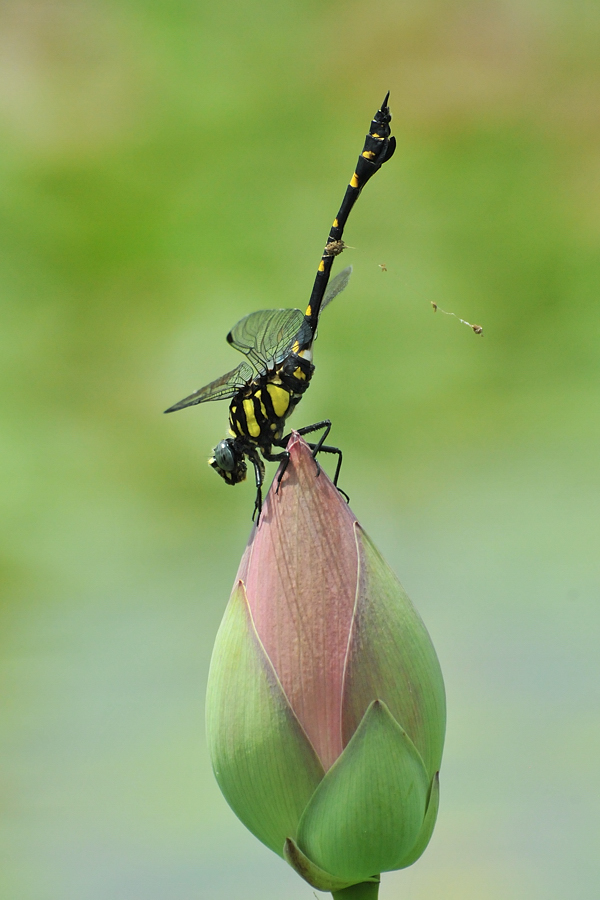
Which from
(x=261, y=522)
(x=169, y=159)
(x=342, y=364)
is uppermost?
(x=169, y=159)

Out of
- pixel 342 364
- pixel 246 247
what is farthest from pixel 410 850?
pixel 246 247

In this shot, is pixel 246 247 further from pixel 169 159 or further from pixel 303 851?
pixel 303 851

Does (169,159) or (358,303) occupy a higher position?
(169,159)

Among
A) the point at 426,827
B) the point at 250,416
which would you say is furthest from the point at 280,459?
the point at 426,827

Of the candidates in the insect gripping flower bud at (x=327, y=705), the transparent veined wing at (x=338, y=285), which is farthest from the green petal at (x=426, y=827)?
the transparent veined wing at (x=338, y=285)

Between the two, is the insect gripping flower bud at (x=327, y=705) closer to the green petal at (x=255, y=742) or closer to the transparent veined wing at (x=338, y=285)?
the green petal at (x=255, y=742)

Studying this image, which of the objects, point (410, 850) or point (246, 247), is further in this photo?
point (246, 247)

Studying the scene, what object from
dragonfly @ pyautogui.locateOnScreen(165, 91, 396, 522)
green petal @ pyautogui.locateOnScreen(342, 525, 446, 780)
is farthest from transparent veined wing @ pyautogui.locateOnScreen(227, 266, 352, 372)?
green petal @ pyautogui.locateOnScreen(342, 525, 446, 780)

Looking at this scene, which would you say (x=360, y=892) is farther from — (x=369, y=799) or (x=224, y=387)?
(x=224, y=387)
